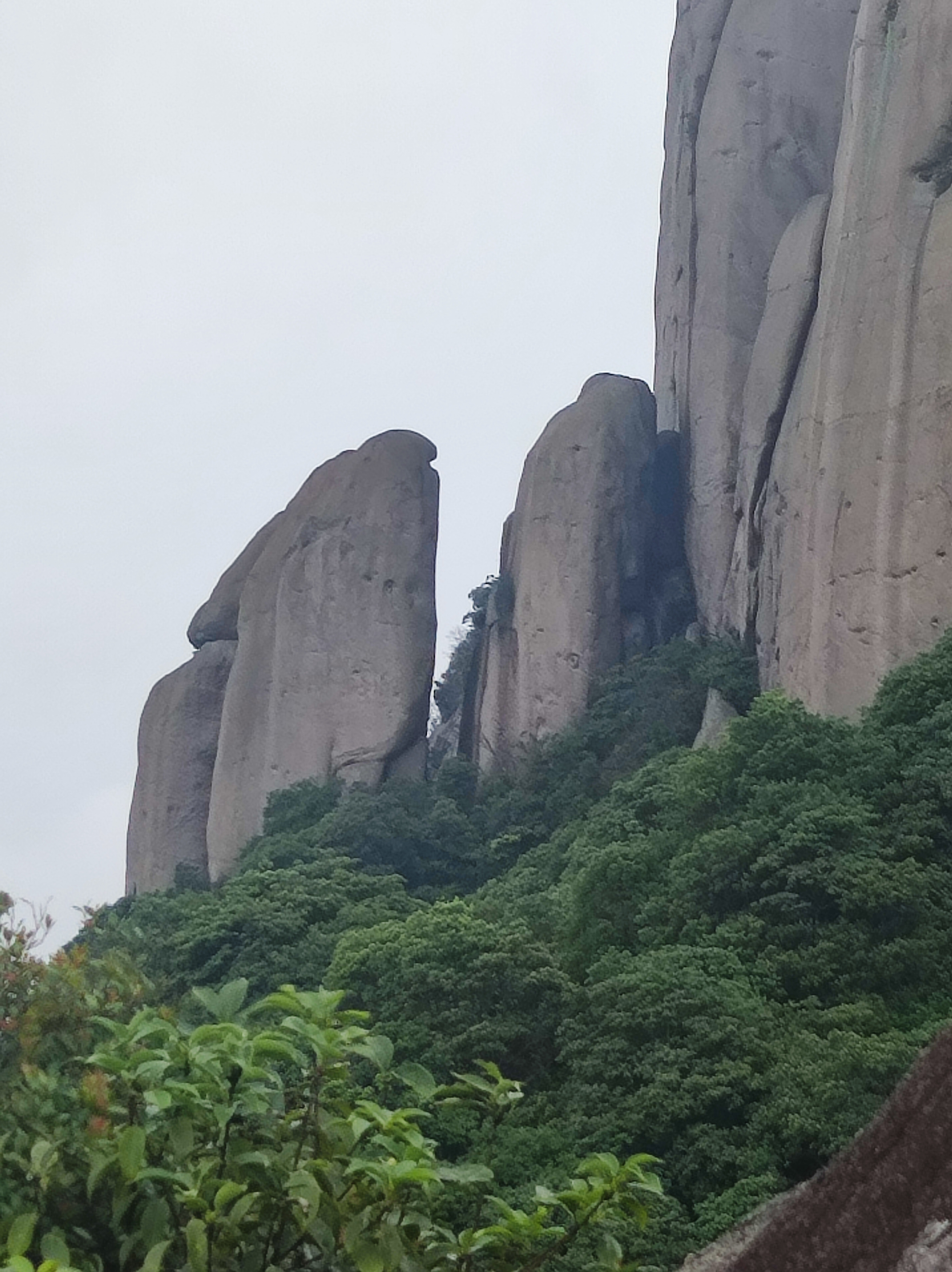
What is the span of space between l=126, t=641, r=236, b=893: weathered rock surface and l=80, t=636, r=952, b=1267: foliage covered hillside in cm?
823

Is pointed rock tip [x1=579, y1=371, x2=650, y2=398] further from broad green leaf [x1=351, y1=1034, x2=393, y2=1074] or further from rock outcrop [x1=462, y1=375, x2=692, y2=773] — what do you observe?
broad green leaf [x1=351, y1=1034, x2=393, y2=1074]

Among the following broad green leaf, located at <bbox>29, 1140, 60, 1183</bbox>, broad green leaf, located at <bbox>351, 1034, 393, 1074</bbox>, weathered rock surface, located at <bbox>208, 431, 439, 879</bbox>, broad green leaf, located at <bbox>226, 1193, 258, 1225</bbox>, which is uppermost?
weathered rock surface, located at <bbox>208, 431, 439, 879</bbox>

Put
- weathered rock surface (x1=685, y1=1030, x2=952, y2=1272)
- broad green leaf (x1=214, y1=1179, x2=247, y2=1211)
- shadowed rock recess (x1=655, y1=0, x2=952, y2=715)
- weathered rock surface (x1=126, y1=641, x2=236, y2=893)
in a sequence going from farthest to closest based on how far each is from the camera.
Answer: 1. weathered rock surface (x1=126, y1=641, x2=236, y2=893)
2. shadowed rock recess (x1=655, y1=0, x2=952, y2=715)
3. weathered rock surface (x1=685, y1=1030, x2=952, y2=1272)
4. broad green leaf (x1=214, y1=1179, x2=247, y2=1211)

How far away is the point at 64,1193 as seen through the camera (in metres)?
3.72

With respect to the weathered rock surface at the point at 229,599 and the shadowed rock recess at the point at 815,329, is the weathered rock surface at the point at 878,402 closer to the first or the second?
the shadowed rock recess at the point at 815,329

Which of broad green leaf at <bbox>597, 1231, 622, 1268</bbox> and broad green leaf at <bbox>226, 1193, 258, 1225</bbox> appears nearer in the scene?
broad green leaf at <bbox>226, 1193, 258, 1225</bbox>

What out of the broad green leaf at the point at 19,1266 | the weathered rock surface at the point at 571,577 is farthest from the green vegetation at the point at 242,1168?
the weathered rock surface at the point at 571,577

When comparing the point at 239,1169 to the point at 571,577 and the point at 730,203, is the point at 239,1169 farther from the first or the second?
the point at 730,203

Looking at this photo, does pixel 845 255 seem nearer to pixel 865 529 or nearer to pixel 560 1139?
pixel 865 529

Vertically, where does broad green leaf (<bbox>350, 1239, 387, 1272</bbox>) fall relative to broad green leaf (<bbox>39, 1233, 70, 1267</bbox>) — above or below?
above

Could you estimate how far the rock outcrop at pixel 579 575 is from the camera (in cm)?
2194

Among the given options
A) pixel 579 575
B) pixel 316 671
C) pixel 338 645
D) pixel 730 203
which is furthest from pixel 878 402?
pixel 316 671

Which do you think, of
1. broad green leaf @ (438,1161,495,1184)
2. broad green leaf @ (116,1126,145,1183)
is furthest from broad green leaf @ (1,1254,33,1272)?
broad green leaf @ (438,1161,495,1184)

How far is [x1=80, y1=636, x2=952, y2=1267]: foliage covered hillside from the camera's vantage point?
366 inches
